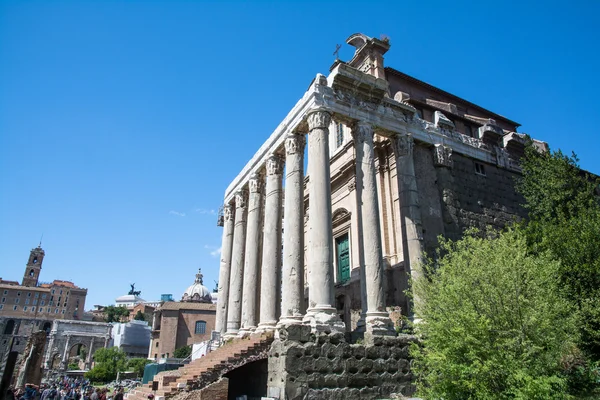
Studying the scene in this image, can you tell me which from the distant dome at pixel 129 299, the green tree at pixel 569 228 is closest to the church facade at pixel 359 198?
the green tree at pixel 569 228

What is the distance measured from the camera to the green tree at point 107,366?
49125 millimetres

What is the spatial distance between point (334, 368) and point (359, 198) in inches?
218

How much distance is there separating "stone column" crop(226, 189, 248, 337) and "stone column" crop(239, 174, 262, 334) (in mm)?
1144

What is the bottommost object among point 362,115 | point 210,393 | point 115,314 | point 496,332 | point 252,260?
point 210,393

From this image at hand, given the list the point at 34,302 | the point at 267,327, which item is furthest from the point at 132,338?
the point at 267,327

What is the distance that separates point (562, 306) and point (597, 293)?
413cm

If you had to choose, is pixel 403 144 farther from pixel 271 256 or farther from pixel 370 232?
pixel 271 256

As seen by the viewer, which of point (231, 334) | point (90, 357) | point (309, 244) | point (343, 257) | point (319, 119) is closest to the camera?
point (309, 244)

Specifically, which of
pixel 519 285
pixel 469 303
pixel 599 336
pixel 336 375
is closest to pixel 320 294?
pixel 336 375

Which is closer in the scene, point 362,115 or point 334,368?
point 334,368

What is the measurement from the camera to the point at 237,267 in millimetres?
19422

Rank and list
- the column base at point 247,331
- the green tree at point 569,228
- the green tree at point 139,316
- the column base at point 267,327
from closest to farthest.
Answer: the green tree at point 569,228 < the column base at point 267,327 < the column base at point 247,331 < the green tree at point 139,316

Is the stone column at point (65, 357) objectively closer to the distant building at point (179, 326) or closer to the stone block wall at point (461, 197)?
the distant building at point (179, 326)

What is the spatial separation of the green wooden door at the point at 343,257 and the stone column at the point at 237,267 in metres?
4.53
